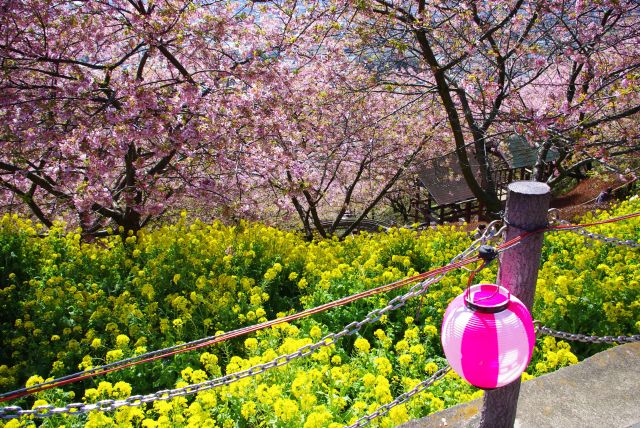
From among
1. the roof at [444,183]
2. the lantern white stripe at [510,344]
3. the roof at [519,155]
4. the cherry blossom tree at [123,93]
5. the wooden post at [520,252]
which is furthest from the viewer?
the roof at [519,155]

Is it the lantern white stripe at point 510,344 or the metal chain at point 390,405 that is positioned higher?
the lantern white stripe at point 510,344

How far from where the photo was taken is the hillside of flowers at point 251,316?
11.4ft

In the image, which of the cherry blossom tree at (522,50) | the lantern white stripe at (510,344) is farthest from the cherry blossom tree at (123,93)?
the lantern white stripe at (510,344)

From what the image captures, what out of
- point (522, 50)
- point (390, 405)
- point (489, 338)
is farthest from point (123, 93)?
point (522, 50)

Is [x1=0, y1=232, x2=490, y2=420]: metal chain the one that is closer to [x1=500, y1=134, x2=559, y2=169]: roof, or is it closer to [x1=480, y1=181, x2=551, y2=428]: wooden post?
[x1=480, y1=181, x2=551, y2=428]: wooden post

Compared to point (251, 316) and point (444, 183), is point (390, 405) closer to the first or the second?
point (251, 316)

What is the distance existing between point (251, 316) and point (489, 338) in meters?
2.93

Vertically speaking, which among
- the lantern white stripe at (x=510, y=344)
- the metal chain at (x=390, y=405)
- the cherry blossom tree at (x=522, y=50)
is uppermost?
the cherry blossom tree at (x=522, y=50)

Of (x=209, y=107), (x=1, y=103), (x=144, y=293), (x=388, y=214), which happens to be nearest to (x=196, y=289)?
(x=144, y=293)

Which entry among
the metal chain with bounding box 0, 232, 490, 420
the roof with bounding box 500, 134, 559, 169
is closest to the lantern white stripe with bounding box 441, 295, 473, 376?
the metal chain with bounding box 0, 232, 490, 420

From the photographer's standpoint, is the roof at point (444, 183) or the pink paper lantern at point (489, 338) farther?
the roof at point (444, 183)

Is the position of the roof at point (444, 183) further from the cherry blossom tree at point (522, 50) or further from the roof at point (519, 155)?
the cherry blossom tree at point (522, 50)

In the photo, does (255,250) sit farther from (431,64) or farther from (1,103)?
(431,64)

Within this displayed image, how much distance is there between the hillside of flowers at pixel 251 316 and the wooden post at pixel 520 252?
2.28 feet
